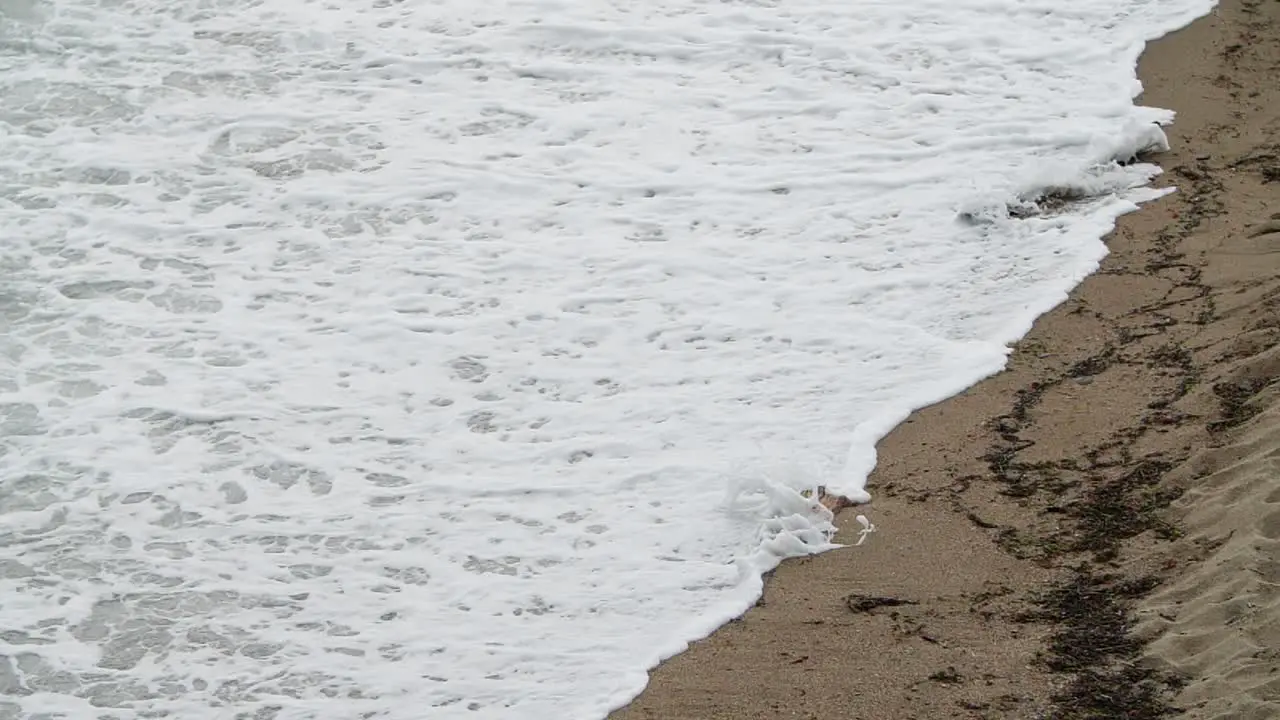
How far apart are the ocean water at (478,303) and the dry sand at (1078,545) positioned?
0.65ft

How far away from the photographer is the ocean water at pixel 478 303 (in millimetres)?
4289

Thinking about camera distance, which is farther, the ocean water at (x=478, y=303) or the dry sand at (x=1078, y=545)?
the ocean water at (x=478, y=303)

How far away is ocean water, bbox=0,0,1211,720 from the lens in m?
4.29

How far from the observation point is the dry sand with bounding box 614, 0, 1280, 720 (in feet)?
11.7

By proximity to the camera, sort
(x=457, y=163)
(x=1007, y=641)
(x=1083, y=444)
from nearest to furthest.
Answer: (x=1007, y=641) < (x=1083, y=444) < (x=457, y=163)

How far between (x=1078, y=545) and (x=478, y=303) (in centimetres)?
296

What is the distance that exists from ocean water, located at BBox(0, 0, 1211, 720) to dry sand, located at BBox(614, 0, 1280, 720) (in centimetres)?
20

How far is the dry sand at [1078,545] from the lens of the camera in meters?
3.56

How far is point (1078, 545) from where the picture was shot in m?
4.15

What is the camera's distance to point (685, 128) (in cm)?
727

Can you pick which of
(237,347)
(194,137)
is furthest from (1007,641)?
(194,137)

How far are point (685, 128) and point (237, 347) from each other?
286 cm

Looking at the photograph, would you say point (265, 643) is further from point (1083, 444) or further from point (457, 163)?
point (457, 163)

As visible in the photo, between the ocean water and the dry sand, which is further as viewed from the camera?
the ocean water
